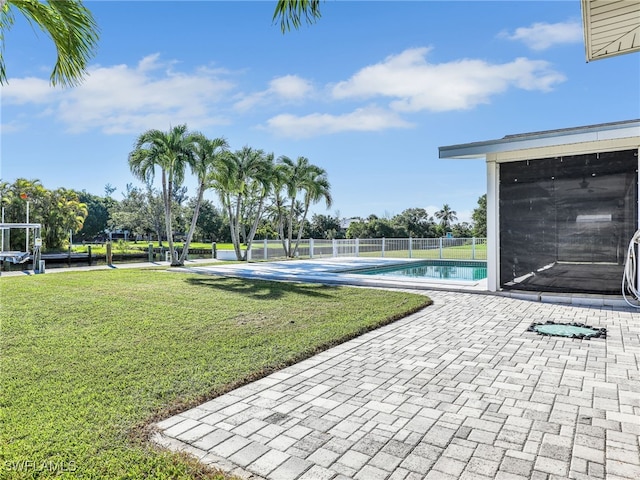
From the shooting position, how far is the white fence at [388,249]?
58.7 feet

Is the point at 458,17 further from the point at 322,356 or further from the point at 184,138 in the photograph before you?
the point at 184,138

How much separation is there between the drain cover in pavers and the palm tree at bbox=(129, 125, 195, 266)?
13704 mm

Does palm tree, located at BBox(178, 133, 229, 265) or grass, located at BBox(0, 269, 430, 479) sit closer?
grass, located at BBox(0, 269, 430, 479)

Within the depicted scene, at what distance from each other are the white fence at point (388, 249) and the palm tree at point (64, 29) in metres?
16.6

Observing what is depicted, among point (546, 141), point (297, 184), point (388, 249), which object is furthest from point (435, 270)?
point (546, 141)

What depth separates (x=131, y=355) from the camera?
406 centimetres

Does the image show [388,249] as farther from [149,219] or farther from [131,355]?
[149,219]

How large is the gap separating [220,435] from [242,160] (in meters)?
17.1

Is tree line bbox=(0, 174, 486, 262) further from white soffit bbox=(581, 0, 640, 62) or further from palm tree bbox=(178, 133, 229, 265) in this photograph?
white soffit bbox=(581, 0, 640, 62)

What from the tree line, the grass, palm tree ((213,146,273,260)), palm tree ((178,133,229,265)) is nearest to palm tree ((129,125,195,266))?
palm tree ((178,133,229,265))

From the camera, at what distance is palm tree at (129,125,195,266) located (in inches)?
593

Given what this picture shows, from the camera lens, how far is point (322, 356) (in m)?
4.22

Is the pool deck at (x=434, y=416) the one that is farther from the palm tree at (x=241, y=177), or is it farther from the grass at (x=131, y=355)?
the palm tree at (x=241, y=177)

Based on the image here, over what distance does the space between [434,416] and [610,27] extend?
11.4ft
